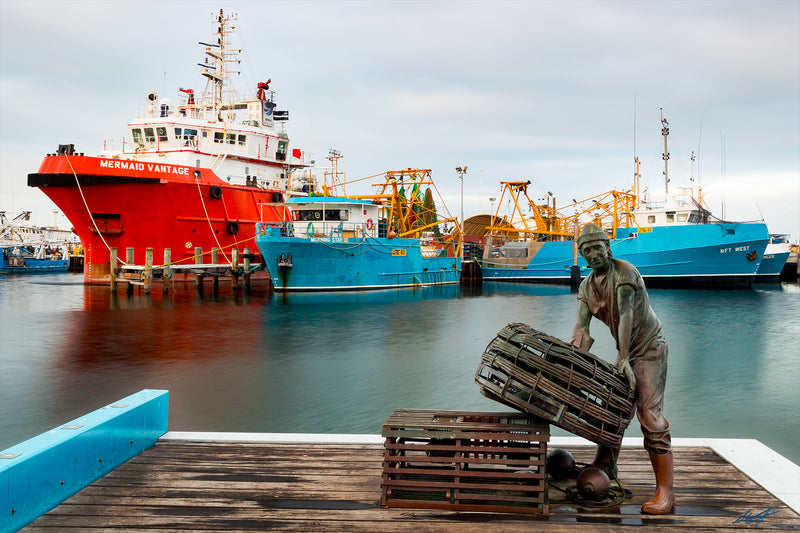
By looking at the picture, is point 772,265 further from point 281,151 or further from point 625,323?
point 625,323

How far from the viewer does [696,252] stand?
33688 mm

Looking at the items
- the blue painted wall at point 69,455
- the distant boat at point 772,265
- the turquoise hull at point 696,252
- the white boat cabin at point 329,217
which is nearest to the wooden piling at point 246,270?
the white boat cabin at point 329,217

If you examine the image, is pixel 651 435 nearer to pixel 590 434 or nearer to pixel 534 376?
pixel 590 434

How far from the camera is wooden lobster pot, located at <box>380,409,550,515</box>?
3133 millimetres

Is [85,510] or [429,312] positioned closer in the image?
[85,510]

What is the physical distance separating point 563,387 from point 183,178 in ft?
91.1

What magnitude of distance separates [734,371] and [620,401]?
10.7 metres

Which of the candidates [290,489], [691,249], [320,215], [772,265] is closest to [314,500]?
[290,489]

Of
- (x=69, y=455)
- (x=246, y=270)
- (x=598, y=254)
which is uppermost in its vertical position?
(x=598, y=254)

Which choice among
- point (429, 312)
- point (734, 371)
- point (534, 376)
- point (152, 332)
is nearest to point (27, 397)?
point (152, 332)

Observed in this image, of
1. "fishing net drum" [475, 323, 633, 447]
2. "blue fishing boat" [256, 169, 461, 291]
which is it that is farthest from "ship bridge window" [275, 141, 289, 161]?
"fishing net drum" [475, 323, 633, 447]

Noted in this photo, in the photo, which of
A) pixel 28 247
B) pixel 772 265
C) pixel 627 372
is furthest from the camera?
pixel 28 247

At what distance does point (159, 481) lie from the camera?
358 cm
